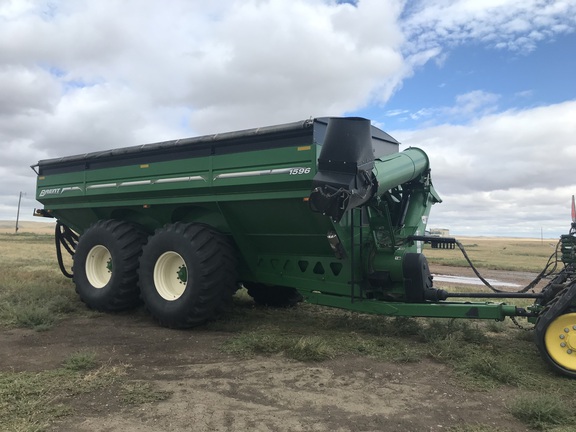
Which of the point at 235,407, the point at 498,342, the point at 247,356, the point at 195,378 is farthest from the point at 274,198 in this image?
the point at 498,342

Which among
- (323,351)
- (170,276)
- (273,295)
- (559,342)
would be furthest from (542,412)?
(273,295)

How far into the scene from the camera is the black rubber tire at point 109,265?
25.2 feet

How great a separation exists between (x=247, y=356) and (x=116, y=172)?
410cm

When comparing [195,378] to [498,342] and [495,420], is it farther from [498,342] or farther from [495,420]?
[498,342]

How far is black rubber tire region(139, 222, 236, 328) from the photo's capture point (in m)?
6.55

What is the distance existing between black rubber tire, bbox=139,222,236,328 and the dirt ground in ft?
2.14

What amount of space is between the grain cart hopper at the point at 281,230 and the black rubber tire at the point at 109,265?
0.02 meters

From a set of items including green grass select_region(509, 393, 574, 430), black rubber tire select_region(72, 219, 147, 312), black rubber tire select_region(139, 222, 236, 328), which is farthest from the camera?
black rubber tire select_region(72, 219, 147, 312)

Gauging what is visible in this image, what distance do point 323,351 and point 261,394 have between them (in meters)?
1.24

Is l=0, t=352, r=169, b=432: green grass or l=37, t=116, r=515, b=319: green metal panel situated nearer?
l=0, t=352, r=169, b=432: green grass

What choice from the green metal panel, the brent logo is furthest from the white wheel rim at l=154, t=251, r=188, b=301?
the brent logo

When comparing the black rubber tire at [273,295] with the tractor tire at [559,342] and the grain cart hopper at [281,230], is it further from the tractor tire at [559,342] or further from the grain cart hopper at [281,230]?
the tractor tire at [559,342]

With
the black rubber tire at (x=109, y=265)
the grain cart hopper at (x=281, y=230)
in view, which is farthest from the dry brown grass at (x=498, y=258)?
the black rubber tire at (x=109, y=265)

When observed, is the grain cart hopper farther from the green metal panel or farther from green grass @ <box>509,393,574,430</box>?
green grass @ <box>509,393,574,430</box>
